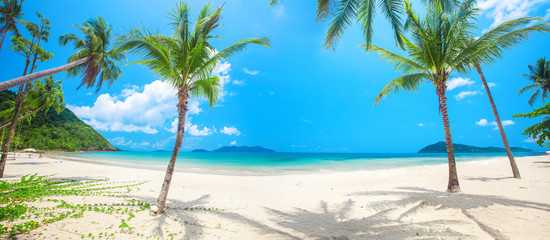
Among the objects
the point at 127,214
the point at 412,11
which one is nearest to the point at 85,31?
the point at 127,214

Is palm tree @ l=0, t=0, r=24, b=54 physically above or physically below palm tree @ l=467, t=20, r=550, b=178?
above

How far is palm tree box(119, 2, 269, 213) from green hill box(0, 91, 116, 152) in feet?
131

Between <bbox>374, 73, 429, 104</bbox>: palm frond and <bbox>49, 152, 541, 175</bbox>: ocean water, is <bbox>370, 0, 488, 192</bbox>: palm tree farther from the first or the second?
<bbox>49, 152, 541, 175</bbox>: ocean water

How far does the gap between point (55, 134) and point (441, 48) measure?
73311 mm

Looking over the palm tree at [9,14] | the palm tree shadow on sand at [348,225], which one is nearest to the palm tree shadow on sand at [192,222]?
the palm tree shadow on sand at [348,225]

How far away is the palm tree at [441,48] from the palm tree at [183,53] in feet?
19.4

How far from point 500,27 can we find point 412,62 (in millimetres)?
2469

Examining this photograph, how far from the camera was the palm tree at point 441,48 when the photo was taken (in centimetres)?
719

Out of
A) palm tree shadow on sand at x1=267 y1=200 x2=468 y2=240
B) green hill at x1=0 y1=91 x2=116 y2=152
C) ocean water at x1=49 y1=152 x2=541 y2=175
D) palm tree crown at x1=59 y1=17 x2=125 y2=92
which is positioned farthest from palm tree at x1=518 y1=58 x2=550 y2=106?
green hill at x1=0 y1=91 x2=116 y2=152

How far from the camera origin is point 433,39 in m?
7.25

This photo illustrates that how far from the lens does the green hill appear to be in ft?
136

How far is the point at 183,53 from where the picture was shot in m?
5.84

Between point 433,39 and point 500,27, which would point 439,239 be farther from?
point 500,27

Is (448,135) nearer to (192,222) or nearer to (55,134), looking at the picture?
(192,222)
